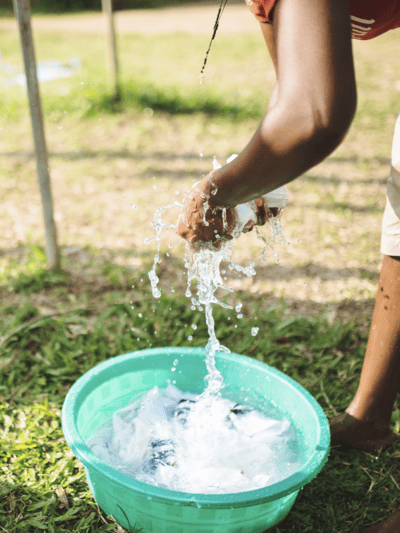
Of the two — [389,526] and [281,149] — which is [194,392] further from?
[281,149]

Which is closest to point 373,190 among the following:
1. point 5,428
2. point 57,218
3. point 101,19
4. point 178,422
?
point 57,218

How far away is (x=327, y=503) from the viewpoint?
156cm

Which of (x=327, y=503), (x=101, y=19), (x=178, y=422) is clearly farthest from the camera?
(x=101, y=19)

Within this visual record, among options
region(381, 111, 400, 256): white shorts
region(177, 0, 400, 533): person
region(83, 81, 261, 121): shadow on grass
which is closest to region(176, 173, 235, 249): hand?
region(177, 0, 400, 533): person

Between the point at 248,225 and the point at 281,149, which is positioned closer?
the point at 281,149

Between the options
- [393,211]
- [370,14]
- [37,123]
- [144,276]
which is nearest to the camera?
[370,14]

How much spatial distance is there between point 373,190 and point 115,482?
2.96 m

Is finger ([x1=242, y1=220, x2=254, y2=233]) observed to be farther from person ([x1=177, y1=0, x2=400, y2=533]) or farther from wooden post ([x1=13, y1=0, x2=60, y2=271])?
wooden post ([x1=13, y1=0, x2=60, y2=271])

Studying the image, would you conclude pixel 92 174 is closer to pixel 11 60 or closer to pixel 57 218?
pixel 57 218

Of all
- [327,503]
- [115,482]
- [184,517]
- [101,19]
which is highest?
[101,19]

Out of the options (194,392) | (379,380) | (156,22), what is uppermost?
(156,22)

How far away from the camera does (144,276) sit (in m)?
2.60

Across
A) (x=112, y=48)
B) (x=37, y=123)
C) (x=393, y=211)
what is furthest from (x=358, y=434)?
(x=112, y=48)

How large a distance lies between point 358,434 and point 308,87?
4.04ft
